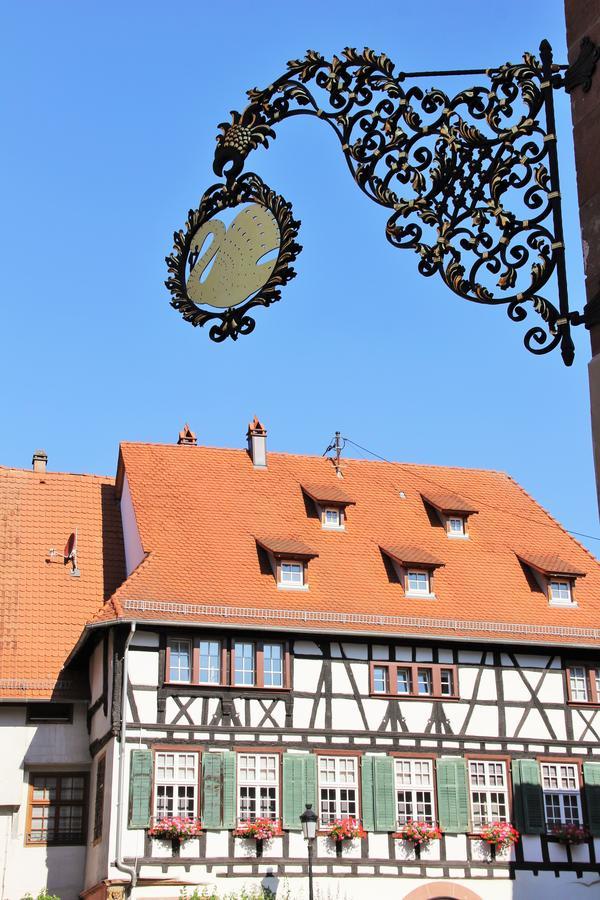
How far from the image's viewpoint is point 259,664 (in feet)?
84.1

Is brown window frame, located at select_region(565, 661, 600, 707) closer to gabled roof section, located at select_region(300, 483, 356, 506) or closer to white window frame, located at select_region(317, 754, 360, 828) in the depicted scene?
white window frame, located at select_region(317, 754, 360, 828)

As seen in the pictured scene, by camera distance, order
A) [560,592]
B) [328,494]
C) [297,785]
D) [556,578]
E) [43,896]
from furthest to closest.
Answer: [328,494], [556,578], [560,592], [297,785], [43,896]

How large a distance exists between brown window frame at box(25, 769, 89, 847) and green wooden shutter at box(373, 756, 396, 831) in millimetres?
5241

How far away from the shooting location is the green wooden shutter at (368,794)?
25047 millimetres

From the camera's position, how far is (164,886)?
23469mm

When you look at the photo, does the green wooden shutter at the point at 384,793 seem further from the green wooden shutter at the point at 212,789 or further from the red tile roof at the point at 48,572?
the red tile roof at the point at 48,572

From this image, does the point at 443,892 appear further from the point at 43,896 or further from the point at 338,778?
the point at 43,896

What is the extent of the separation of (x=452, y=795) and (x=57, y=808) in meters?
7.10

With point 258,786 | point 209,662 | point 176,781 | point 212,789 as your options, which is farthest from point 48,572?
→ point 258,786

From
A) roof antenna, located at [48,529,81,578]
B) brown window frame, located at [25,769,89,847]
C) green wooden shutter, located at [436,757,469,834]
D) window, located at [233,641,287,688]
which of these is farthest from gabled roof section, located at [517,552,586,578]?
brown window frame, located at [25,769,89,847]

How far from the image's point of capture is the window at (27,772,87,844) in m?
Result: 25.5

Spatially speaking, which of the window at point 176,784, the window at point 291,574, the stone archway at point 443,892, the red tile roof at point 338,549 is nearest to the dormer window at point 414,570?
the red tile roof at point 338,549

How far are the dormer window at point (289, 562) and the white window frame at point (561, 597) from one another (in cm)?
495

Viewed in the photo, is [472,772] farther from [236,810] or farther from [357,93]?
[357,93]
